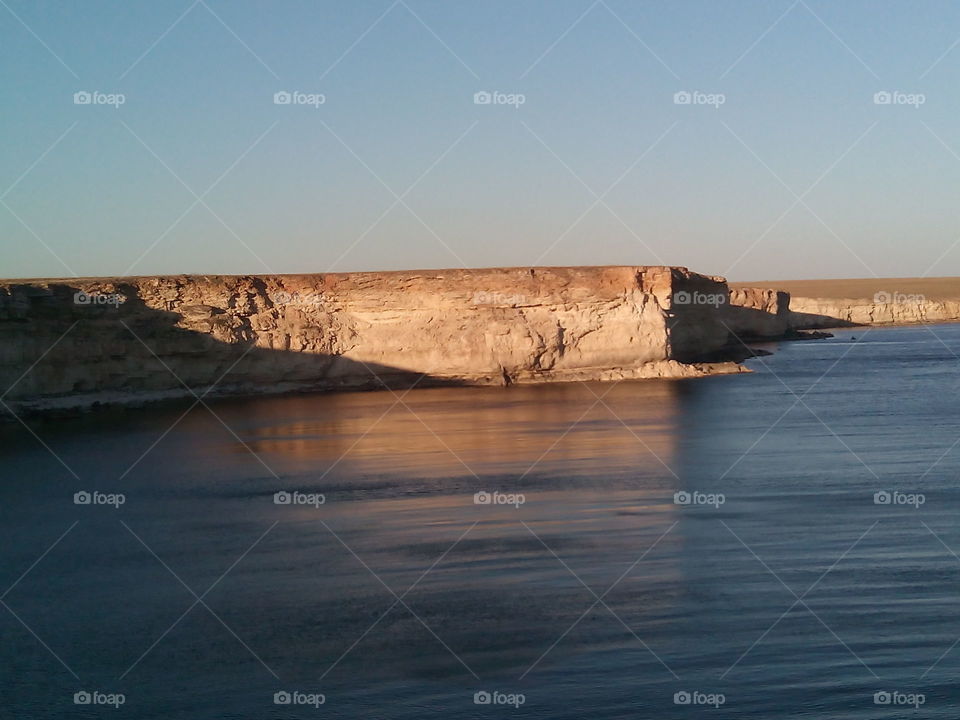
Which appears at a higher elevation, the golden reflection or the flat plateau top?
the flat plateau top

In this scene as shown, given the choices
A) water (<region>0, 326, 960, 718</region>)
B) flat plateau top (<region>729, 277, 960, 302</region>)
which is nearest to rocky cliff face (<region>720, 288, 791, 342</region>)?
water (<region>0, 326, 960, 718</region>)

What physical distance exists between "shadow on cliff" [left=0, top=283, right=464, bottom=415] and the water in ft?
29.7

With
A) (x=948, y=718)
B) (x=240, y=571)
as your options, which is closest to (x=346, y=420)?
(x=240, y=571)

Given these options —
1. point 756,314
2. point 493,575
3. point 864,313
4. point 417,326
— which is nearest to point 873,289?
point 864,313

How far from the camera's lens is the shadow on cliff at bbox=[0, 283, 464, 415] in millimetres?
33906

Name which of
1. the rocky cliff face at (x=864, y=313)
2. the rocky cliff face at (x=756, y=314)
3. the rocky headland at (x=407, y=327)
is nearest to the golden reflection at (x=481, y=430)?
the rocky headland at (x=407, y=327)

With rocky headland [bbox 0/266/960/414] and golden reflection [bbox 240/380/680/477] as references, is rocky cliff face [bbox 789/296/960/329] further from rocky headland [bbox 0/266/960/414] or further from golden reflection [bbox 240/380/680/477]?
golden reflection [bbox 240/380/680/477]

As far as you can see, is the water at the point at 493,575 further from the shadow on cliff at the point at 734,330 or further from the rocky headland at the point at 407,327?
the shadow on cliff at the point at 734,330

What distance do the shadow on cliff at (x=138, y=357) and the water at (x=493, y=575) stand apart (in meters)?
9.07

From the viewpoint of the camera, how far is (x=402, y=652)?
32.2 ft

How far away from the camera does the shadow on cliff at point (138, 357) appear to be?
3391 centimetres

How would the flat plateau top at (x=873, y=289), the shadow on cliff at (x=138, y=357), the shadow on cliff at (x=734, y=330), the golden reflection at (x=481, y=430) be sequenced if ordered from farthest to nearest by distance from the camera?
1. the flat plateau top at (x=873, y=289)
2. the shadow on cliff at (x=734, y=330)
3. the shadow on cliff at (x=138, y=357)
4. the golden reflection at (x=481, y=430)

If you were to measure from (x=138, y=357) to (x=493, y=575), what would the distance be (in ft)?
91.6

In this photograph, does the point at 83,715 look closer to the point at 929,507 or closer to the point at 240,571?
the point at 240,571
